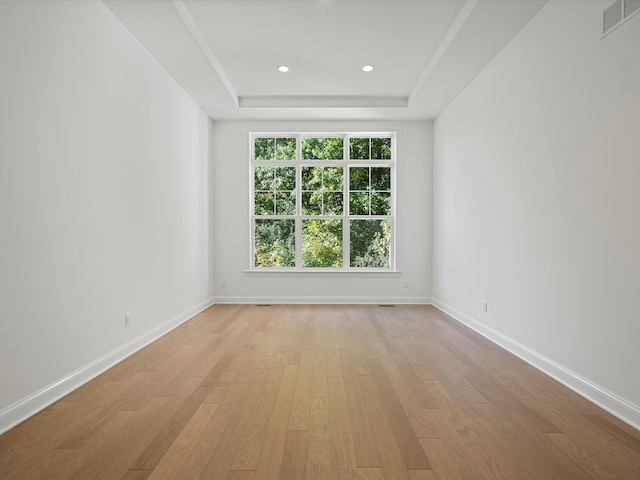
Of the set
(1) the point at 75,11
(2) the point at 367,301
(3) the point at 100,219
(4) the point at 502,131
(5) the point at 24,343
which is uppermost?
(1) the point at 75,11

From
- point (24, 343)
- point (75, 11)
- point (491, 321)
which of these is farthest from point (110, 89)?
point (491, 321)

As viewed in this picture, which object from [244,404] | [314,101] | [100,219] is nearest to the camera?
[244,404]

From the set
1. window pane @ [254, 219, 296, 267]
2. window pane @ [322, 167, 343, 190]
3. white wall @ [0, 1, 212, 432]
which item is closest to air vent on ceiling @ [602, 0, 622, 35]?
white wall @ [0, 1, 212, 432]

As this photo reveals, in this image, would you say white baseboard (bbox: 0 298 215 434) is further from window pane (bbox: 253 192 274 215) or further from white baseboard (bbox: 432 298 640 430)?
white baseboard (bbox: 432 298 640 430)

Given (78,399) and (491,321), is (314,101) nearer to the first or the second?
(491,321)

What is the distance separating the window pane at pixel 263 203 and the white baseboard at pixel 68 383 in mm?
2724

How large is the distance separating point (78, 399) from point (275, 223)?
426 centimetres

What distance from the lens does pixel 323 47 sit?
412cm

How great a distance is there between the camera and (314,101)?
18.3ft

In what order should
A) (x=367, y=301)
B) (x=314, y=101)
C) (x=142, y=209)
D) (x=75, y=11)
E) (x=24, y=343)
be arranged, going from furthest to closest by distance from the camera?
(x=367, y=301)
(x=314, y=101)
(x=142, y=209)
(x=75, y=11)
(x=24, y=343)

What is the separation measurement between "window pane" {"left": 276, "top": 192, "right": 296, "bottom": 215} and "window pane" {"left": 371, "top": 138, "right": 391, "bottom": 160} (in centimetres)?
152

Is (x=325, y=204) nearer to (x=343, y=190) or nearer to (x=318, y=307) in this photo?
(x=343, y=190)

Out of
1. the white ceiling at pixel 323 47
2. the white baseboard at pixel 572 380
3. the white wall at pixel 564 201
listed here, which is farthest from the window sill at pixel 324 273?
the white ceiling at pixel 323 47

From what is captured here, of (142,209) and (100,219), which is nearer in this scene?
(100,219)
